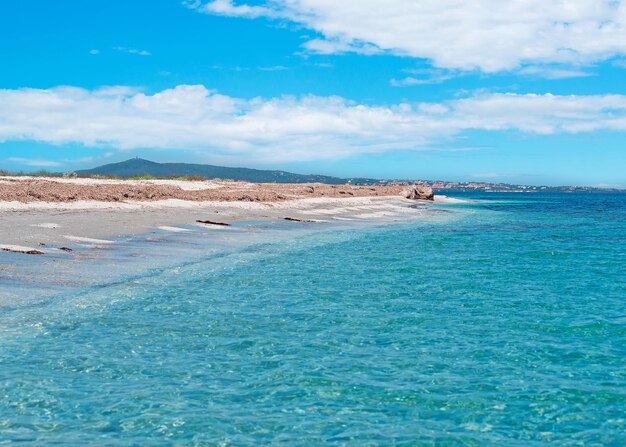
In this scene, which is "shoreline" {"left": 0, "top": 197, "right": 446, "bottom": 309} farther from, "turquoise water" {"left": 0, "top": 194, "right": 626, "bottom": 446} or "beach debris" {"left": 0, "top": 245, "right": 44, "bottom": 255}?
"turquoise water" {"left": 0, "top": 194, "right": 626, "bottom": 446}

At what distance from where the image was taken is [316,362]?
30.3 feet

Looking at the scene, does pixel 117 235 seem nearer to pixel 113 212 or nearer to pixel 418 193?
pixel 113 212

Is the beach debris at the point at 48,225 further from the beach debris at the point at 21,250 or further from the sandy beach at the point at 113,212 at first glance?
the beach debris at the point at 21,250

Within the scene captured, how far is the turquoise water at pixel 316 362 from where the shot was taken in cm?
689

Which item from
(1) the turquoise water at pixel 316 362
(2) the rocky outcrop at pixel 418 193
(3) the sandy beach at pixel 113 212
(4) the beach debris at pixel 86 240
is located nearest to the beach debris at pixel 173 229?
(3) the sandy beach at pixel 113 212

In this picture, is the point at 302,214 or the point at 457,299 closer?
the point at 457,299

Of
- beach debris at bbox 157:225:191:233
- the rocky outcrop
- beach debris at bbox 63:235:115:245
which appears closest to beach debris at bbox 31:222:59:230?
beach debris at bbox 63:235:115:245

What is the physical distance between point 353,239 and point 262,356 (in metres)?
22.0

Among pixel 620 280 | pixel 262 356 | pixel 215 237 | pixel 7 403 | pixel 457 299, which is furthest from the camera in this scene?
pixel 215 237

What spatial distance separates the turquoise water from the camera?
6.89m

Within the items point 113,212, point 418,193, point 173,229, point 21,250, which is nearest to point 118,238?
point 173,229

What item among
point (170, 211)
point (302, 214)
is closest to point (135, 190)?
point (170, 211)

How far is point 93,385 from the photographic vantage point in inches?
317

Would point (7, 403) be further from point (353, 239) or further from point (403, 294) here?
point (353, 239)
